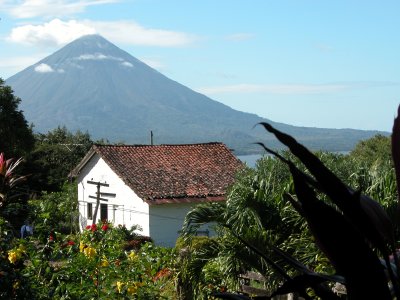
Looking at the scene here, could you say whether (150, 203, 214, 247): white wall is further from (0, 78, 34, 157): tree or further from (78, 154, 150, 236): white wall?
(0, 78, 34, 157): tree

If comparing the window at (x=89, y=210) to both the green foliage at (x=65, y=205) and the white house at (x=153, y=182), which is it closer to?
the white house at (x=153, y=182)

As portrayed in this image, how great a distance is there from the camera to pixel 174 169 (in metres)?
35.2

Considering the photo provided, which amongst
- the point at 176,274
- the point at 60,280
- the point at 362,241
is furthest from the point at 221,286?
the point at 362,241

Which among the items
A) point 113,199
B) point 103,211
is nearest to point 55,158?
point 103,211

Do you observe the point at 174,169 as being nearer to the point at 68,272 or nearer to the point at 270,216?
the point at 270,216

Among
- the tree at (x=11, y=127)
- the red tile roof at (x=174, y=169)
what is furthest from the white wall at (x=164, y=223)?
the tree at (x=11, y=127)

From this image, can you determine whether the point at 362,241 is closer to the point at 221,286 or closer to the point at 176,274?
the point at 221,286

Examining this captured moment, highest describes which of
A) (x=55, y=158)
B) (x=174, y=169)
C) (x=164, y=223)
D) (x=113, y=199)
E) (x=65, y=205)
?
(x=55, y=158)

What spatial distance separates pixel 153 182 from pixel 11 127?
7618mm

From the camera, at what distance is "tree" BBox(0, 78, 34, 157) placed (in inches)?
1396

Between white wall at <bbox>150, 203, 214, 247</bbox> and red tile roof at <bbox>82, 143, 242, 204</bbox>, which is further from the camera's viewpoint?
red tile roof at <bbox>82, 143, 242, 204</bbox>

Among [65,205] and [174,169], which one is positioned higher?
[174,169]

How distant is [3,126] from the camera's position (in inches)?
1393

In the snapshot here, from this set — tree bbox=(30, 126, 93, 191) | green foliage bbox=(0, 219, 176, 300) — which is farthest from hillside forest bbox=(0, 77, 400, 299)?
tree bbox=(30, 126, 93, 191)
